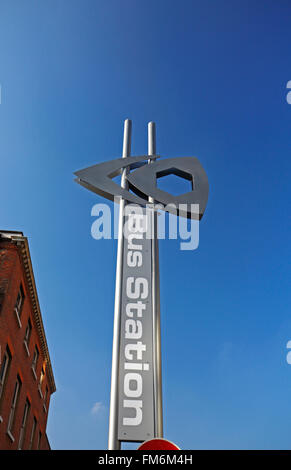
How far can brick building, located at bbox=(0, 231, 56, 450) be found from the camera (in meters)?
18.9

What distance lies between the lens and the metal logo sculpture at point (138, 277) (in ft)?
26.4

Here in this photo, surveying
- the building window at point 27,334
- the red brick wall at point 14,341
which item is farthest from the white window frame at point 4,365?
the building window at point 27,334

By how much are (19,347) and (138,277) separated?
13716 millimetres

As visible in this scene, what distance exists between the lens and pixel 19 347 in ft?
69.4

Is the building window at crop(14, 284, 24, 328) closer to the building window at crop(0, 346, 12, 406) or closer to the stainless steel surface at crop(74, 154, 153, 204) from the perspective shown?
the building window at crop(0, 346, 12, 406)

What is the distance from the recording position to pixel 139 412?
8039mm

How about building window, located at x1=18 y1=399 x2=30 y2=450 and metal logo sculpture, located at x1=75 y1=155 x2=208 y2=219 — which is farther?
building window, located at x1=18 y1=399 x2=30 y2=450

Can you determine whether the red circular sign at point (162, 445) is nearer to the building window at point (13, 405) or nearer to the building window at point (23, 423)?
the building window at point (13, 405)

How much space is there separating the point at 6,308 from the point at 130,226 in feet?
35.5

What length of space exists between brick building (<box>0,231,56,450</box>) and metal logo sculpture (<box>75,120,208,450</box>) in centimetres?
972

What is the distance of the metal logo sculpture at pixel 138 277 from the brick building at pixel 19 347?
9.72 meters

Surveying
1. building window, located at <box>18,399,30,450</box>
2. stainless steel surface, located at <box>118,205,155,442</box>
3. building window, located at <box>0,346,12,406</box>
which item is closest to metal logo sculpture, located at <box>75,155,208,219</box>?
stainless steel surface, located at <box>118,205,155,442</box>
